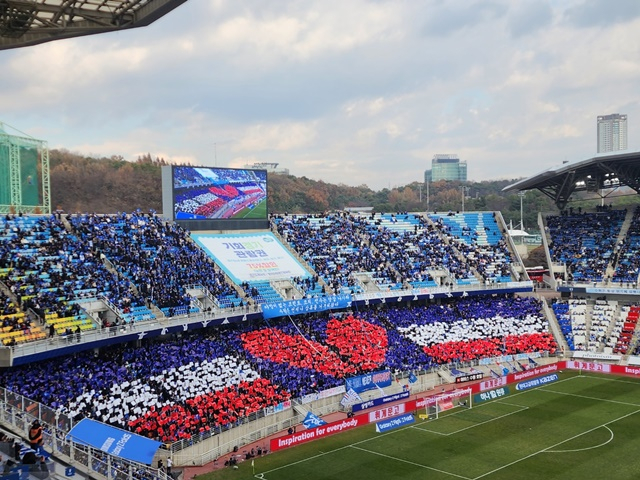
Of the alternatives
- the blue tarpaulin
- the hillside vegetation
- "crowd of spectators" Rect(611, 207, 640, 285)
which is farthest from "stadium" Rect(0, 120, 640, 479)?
the hillside vegetation

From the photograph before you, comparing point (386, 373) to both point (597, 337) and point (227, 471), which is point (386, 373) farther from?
point (597, 337)

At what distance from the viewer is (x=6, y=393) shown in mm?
23750

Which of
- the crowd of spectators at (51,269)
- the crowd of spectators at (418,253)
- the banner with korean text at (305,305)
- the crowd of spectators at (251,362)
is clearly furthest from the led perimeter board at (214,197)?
the crowd of spectators at (418,253)

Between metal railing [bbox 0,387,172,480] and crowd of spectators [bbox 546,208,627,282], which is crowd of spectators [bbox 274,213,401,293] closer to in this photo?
crowd of spectators [bbox 546,208,627,282]

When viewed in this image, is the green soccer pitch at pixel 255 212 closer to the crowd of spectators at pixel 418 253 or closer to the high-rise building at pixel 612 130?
the crowd of spectators at pixel 418 253

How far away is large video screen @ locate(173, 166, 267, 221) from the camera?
167 feet

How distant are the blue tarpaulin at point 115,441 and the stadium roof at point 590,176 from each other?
4724 cm

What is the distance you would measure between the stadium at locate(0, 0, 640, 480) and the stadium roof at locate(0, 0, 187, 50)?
68mm

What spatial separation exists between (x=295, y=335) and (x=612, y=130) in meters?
173

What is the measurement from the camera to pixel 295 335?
46.5 metres

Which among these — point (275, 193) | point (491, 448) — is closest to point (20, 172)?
point (491, 448)

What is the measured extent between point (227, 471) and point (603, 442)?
19.1 metres

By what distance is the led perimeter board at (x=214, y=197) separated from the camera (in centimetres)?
5075

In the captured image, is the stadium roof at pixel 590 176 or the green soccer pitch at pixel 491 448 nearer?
the green soccer pitch at pixel 491 448
